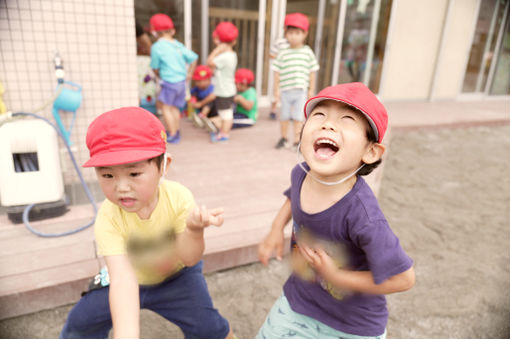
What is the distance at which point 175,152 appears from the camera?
194 inches

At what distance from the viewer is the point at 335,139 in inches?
47.7

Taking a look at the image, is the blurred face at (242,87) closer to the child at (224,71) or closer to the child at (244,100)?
the child at (244,100)

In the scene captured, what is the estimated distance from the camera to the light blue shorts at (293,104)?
4.99 meters

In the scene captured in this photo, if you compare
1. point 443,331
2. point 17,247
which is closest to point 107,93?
point 17,247

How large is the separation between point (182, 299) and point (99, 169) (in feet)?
2.53

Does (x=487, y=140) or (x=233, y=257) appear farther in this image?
(x=487, y=140)

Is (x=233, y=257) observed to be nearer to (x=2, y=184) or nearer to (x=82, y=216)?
(x=82, y=216)

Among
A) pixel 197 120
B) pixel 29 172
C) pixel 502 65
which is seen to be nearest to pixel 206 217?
pixel 29 172

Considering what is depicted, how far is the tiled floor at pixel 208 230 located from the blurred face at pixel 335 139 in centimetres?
162

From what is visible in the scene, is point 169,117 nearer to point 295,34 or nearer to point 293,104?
point 293,104

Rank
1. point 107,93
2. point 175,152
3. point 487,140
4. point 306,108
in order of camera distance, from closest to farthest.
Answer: point 306,108 < point 107,93 < point 175,152 < point 487,140

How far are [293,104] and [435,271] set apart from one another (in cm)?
289

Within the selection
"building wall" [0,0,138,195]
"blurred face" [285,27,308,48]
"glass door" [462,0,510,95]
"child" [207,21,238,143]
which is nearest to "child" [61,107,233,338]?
"building wall" [0,0,138,195]

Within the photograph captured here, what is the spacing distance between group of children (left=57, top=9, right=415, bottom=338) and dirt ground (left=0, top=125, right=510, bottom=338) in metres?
0.63
